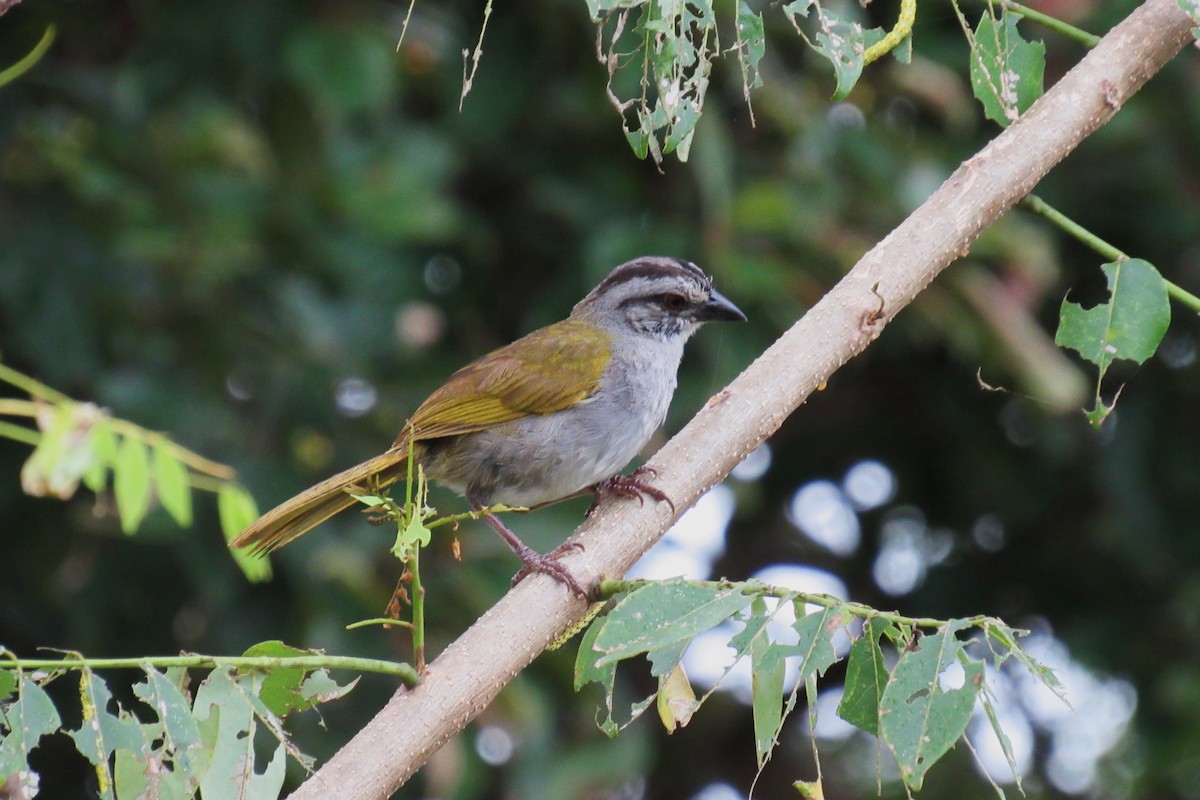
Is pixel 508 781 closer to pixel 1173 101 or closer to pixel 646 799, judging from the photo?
pixel 646 799

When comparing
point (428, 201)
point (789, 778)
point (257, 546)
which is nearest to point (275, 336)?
point (428, 201)

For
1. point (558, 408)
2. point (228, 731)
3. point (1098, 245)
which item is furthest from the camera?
point (558, 408)

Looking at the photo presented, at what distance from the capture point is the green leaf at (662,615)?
1.76 meters

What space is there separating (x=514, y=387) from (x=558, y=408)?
0.15 metres

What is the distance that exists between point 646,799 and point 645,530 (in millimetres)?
4327

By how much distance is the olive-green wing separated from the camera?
4082 mm

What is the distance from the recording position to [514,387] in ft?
13.7

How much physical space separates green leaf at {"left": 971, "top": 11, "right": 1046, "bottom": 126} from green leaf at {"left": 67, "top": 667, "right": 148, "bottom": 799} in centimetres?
166

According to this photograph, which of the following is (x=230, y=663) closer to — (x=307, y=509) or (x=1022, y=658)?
(x=1022, y=658)

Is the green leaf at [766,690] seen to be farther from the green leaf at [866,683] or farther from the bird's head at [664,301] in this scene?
the bird's head at [664,301]

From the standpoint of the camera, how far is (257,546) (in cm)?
358

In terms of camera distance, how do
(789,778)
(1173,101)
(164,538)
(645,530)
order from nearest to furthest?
1. (645,530)
2. (164,538)
3. (1173,101)
4. (789,778)

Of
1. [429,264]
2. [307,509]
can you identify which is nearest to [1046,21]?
[307,509]

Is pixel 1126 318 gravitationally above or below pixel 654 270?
above
